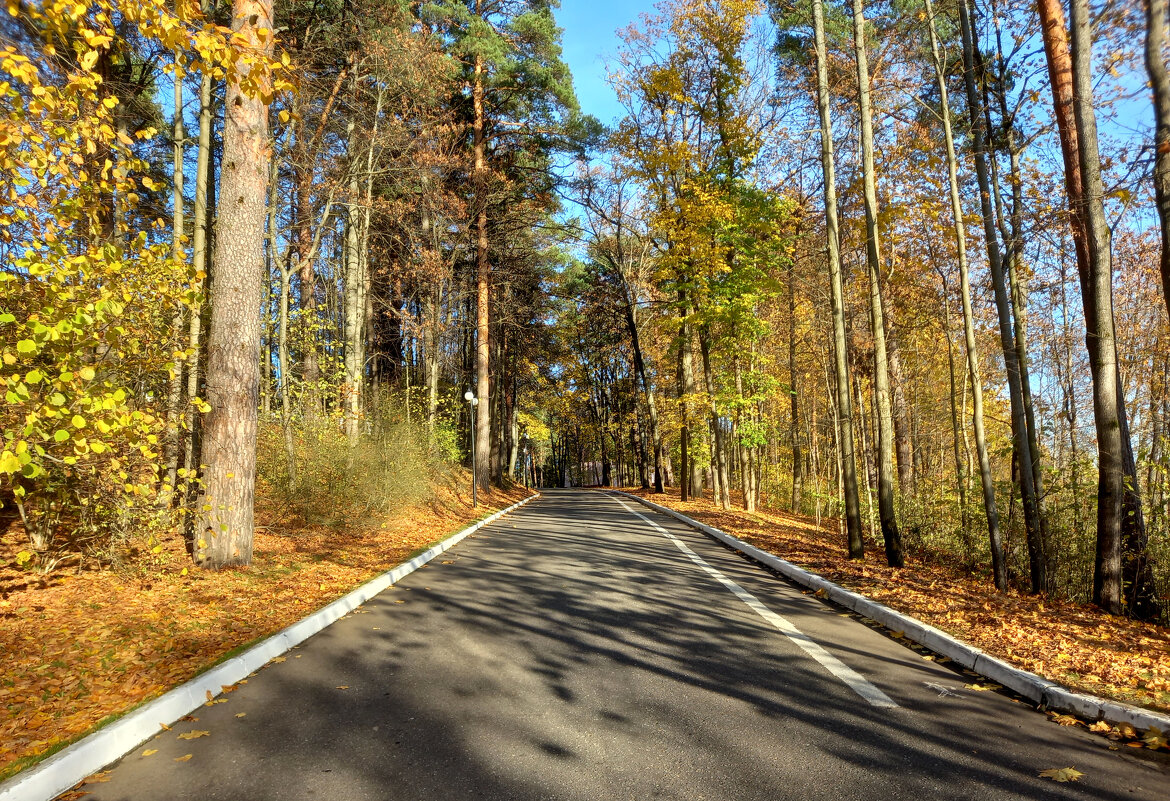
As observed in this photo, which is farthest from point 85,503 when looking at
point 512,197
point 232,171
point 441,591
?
point 512,197

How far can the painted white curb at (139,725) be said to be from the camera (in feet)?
9.36

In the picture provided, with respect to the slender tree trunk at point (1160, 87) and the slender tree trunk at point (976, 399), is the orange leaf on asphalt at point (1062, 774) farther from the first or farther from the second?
the slender tree trunk at point (976, 399)

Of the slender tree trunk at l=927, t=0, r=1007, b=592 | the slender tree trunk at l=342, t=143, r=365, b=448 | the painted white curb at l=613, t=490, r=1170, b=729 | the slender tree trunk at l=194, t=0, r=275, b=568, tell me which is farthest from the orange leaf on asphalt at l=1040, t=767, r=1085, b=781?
the slender tree trunk at l=342, t=143, r=365, b=448

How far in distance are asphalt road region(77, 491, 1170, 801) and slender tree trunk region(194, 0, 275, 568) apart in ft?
7.96

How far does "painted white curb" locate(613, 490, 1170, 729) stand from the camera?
3.69m

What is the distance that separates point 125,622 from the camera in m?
5.31

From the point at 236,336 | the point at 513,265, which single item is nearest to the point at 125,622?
the point at 236,336

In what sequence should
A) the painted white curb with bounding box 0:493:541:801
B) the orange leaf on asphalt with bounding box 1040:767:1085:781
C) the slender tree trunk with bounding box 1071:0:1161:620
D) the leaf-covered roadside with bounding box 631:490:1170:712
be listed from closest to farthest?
the painted white curb with bounding box 0:493:541:801 < the orange leaf on asphalt with bounding box 1040:767:1085:781 < the leaf-covered roadside with bounding box 631:490:1170:712 < the slender tree trunk with bounding box 1071:0:1161:620

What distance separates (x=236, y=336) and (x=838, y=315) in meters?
8.85

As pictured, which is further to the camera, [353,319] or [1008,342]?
[353,319]

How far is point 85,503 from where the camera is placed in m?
5.93

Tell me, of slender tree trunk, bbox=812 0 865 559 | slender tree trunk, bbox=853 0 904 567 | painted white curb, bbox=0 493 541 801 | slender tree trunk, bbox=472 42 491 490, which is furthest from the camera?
slender tree trunk, bbox=472 42 491 490

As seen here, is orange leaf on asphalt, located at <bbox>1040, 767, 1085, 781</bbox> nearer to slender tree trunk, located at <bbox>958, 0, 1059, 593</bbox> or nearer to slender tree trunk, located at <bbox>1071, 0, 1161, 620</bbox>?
slender tree trunk, located at <bbox>1071, 0, 1161, 620</bbox>

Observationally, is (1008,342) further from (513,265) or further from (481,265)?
(513,265)
